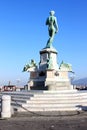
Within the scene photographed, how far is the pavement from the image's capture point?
11297 mm

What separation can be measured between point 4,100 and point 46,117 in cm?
235

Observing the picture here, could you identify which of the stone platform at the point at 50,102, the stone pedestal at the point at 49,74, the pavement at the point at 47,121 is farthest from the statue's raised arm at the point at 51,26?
the pavement at the point at 47,121

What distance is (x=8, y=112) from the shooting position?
13.7 m

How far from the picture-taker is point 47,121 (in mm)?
12578

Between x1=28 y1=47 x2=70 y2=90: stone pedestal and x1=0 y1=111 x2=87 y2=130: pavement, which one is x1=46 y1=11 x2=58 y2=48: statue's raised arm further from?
x1=0 y1=111 x2=87 y2=130: pavement

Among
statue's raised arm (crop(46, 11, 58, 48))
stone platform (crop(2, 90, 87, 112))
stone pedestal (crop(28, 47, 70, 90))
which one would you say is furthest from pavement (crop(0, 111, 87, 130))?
statue's raised arm (crop(46, 11, 58, 48))

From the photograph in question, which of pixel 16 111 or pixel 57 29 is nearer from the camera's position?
pixel 16 111

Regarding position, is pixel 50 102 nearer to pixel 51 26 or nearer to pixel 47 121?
pixel 47 121

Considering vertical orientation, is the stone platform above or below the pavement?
above

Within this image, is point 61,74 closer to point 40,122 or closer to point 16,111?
point 16,111

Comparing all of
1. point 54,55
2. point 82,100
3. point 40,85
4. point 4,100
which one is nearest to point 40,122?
point 4,100

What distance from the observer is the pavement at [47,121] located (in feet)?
37.1

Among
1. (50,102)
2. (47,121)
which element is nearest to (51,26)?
(50,102)

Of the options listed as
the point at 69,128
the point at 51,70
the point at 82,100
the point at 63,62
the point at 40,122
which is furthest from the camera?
the point at 63,62
